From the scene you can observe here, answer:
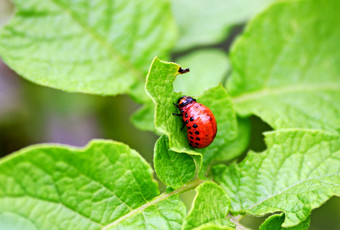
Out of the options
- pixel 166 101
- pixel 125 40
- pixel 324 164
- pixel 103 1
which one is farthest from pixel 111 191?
pixel 103 1

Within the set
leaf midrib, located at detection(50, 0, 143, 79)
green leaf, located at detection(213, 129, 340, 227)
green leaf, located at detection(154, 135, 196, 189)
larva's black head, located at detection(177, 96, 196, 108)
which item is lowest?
green leaf, located at detection(213, 129, 340, 227)

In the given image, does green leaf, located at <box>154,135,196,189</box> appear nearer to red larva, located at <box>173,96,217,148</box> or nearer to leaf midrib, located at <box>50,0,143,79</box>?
red larva, located at <box>173,96,217,148</box>

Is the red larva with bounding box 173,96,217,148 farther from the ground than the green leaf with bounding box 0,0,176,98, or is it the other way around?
the green leaf with bounding box 0,0,176,98

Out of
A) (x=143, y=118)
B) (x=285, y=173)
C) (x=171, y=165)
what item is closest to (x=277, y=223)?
(x=285, y=173)

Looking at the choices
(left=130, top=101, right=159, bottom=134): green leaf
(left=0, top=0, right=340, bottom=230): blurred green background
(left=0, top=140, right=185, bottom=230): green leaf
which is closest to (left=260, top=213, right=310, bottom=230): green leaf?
(left=0, top=140, right=185, bottom=230): green leaf

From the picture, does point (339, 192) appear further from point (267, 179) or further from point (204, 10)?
point (204, 10)

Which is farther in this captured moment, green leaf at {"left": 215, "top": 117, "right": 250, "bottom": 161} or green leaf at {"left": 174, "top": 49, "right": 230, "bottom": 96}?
green leaf at {"left": 174, "top": 49, "right": 230, "bottom": 96}

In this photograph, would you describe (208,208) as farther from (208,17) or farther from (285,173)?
(208,17)

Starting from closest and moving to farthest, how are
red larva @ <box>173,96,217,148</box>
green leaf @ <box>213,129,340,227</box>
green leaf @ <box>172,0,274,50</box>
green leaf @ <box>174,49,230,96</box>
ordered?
green leaf @ <box>213,129,340,227</box>
red larva @ <box>173,96,217,148</box>
green leaf @ <box>174,49,230,96</box>
green leaf @ <box>172,0,274,50</box>
